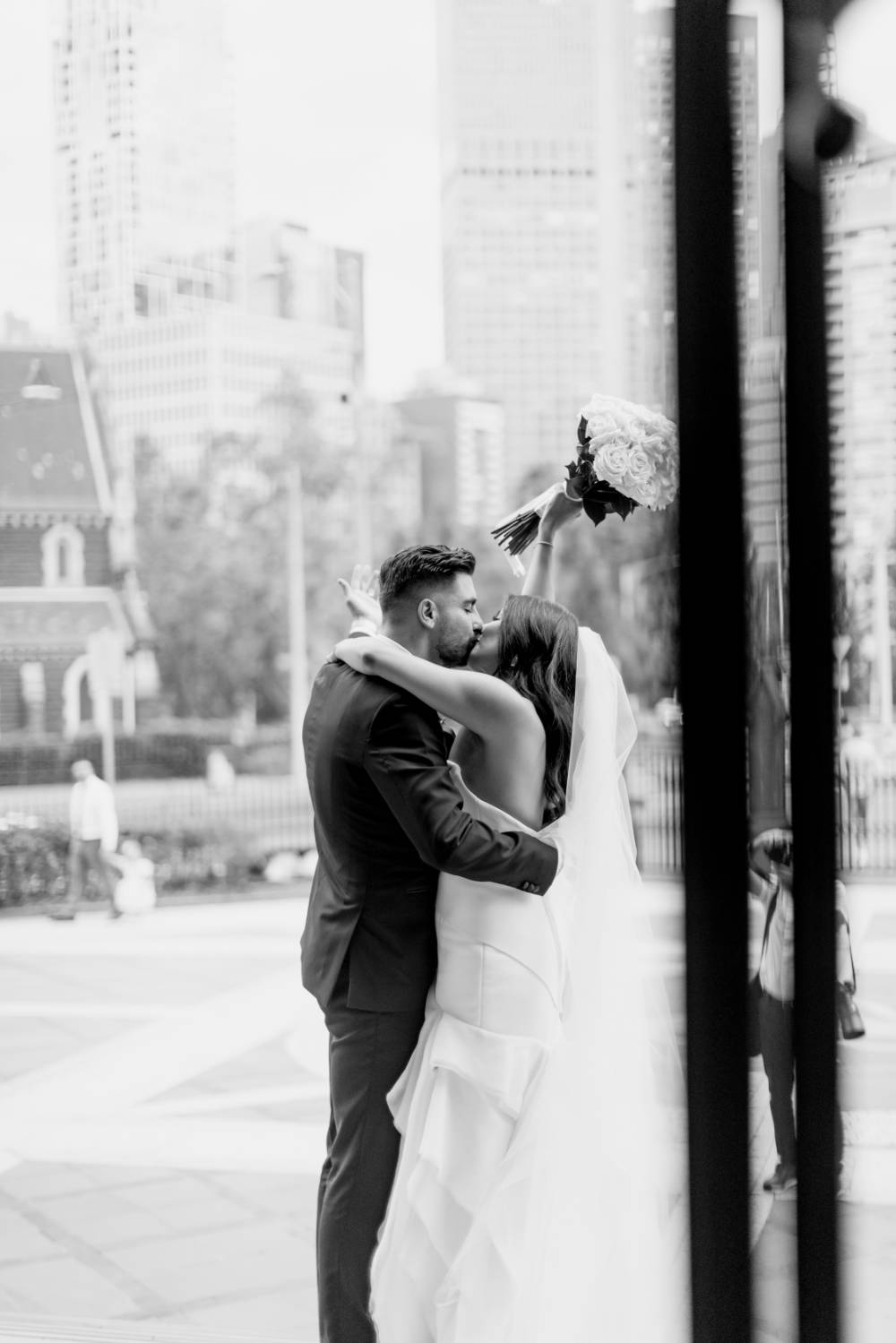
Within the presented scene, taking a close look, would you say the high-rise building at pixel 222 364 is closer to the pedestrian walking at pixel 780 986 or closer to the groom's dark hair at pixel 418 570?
the groom's dark hair at pixel 418 570

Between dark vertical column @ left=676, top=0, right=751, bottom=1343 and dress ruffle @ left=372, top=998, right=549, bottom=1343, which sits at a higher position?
dark vertical column @ left=676, top=0, right=751, bottom=1343

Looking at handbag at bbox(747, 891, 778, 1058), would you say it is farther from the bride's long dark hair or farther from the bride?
the bride's long dark hair

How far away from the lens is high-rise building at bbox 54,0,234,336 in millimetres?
2885

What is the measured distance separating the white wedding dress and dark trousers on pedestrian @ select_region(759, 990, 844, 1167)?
788mm

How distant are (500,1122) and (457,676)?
25.6 inches

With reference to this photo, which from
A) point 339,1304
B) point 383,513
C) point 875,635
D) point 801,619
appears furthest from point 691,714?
point 383,513

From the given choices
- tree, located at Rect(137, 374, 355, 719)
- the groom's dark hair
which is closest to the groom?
the groom's dark hair

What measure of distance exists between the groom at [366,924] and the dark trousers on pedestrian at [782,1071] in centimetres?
82

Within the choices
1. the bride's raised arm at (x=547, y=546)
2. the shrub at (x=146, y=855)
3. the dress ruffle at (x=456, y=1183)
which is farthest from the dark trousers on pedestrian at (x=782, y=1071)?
the shrub at (x=146, y=855)

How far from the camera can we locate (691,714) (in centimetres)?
110

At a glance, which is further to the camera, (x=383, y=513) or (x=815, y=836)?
(x=383, y=513)

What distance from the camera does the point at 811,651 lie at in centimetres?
109

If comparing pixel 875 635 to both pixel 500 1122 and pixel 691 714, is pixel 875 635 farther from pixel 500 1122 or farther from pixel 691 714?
pixel 500 1122

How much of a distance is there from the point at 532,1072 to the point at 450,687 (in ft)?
1.89
